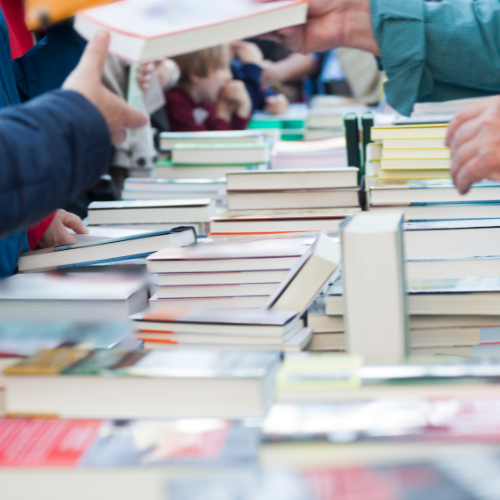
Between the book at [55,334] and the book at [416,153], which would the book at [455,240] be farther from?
the book at [55,334]

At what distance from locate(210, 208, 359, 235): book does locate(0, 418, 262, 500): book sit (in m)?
0.65

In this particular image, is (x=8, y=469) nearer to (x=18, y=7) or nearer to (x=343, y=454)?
(x=343, y=454)

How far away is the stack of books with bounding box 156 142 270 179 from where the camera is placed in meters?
1.81

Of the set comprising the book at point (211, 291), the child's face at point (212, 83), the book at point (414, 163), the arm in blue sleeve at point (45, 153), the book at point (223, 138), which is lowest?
the book at point (211, 291)

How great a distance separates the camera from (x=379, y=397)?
1.99 feet

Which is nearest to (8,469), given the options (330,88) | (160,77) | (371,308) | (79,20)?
(371,308)

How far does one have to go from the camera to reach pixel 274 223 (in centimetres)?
125

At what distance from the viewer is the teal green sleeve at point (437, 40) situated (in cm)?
116

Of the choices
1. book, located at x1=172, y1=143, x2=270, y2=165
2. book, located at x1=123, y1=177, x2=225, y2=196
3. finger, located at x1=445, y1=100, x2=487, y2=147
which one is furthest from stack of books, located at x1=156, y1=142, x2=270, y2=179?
finger, located at x1=445, y1=100, x2=487, y2=147

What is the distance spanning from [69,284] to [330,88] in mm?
4008

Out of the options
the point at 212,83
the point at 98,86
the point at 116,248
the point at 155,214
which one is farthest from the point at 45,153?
the point at 212,83

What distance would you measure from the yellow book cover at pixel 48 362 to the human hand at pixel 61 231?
582 millimetres

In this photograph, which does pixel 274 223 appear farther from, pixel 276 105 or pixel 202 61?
pixel 276 105

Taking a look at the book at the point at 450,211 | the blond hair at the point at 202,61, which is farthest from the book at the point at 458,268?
the blond hair at the point at 202,61
